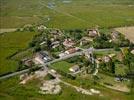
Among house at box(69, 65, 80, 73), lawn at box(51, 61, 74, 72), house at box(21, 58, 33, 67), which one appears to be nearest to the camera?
house at box(69, 65, 80, 73)

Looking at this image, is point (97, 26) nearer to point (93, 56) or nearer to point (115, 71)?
point (93, 56)

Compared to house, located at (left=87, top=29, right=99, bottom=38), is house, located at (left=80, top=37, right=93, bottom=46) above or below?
below

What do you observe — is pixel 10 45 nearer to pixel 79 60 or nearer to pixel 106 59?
pixel 79 60

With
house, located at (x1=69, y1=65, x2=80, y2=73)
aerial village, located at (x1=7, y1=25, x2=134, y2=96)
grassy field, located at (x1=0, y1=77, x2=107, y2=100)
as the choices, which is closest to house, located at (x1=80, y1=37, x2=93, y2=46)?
aerial village, located at (x1=7, y1=25, x2=134, y2=96)

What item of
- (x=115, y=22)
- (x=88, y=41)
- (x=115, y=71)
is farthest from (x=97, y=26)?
(x=115, y=71)

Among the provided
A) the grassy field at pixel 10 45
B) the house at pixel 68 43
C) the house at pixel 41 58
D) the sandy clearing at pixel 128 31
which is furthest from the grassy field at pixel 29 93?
the sandy clearing at pixel 128 31

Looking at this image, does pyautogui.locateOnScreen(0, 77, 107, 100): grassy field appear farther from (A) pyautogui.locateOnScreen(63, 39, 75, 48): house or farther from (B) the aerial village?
(A) pyautogui.locateOnScreen(63, 39, 75, 48): house

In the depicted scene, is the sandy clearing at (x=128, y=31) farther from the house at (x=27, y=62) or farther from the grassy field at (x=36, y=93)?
the grassy field at (x=36, y=93)

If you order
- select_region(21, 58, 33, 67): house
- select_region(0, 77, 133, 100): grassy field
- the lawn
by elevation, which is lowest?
select_region(0, 77, 133, 100): grassy field
